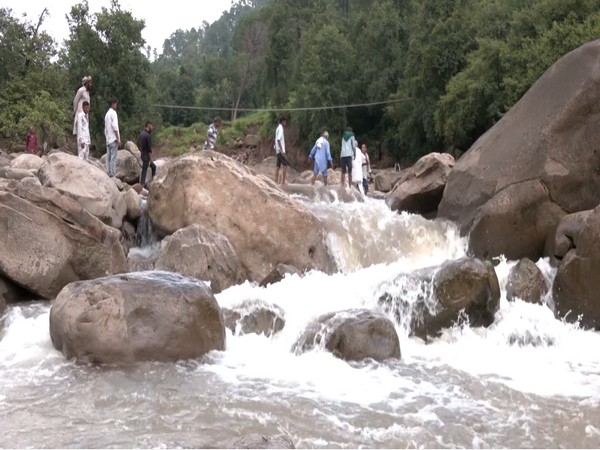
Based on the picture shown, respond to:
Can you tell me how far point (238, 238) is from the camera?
13172 millimetres

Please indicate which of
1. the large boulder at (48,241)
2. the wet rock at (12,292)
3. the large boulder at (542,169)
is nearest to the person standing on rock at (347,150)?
the large boulder at (542,169)

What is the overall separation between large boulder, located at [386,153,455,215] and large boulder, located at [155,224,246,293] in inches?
214

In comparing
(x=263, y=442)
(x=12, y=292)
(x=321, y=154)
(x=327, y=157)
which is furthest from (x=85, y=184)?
(x=263, y=442)

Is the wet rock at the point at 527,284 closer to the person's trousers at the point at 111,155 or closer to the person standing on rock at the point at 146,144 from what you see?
the person standing on rock at the point at 146,144

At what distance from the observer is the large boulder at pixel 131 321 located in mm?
8680

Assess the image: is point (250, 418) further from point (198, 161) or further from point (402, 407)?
point (198, 161)

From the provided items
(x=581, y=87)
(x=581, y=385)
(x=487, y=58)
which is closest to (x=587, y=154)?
(x=581, y=87)

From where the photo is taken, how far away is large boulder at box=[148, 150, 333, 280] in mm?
13148

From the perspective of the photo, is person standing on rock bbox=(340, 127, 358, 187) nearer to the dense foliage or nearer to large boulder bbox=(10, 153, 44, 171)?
large boulder bbox=(10, 153, 44, 171)

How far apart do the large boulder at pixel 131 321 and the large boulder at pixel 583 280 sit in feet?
17.2

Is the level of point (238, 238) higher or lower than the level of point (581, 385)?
higher

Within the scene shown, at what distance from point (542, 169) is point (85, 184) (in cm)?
771

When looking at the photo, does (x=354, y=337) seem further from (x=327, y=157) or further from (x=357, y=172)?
(x=357, y=172)

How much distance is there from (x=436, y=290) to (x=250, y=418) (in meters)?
4.24
